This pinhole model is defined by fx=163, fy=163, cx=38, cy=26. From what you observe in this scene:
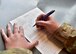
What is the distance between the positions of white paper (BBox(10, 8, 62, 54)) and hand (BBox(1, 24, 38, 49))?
0.03 m

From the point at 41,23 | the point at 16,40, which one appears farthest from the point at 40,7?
the point at 16,40

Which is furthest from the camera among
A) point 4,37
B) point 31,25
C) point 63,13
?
point 63,13

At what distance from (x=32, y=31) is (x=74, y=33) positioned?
0.25 meters

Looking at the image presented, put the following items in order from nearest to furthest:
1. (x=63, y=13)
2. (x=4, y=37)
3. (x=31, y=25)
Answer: (x=4, y=37) → (x=31, y=25) → (x=63, y=13)

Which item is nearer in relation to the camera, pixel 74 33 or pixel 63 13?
pixel 74 33

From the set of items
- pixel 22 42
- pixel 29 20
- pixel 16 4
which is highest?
pixel 16 4

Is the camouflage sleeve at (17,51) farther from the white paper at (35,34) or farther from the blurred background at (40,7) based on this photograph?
the blurred background at (40,7)

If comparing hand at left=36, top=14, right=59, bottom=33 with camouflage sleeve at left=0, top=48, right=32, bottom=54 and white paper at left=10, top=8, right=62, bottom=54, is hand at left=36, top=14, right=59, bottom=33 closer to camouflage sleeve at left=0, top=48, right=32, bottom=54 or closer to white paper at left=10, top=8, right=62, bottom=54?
white paper at left=10, top=8, right=62, bottom=54

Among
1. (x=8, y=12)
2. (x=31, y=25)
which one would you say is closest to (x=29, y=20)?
(x=31, y=25)

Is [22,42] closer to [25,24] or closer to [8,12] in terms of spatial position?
[25,24]

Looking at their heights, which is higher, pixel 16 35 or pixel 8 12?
pixel 8 12

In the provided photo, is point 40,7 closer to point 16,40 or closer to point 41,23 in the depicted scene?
point 41,23

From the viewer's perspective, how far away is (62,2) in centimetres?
122

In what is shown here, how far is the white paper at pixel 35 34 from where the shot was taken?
0.95 m
